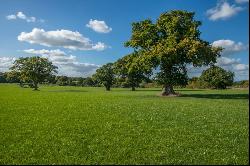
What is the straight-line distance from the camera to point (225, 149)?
704 inches

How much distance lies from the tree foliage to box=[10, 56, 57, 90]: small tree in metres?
73.1

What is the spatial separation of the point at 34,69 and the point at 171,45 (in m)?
87.2

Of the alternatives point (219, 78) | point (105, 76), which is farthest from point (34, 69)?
point (219, 78)

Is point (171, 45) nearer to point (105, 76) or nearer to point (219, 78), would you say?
point (105, 76)

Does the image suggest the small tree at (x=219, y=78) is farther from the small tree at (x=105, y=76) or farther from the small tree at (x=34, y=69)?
the small tree at (x=34, y=69)

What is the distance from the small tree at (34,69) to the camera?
14462 centimetres

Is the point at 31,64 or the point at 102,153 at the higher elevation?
the point at 31,64

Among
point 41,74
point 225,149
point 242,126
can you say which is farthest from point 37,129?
point 41,74

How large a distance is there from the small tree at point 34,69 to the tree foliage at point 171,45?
7305 cm

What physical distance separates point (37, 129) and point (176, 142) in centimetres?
933

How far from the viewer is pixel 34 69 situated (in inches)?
5709

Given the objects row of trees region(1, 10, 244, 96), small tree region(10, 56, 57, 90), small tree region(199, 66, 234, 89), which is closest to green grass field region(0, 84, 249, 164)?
row of trees region(1, 10, 244, 96)

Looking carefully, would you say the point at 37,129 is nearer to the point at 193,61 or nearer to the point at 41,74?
the point at 193,61

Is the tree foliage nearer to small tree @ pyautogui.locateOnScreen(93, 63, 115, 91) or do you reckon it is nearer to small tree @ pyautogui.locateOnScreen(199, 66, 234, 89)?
small tree @ pyautogui.locateOnScreen(93, 63, 115, 91)
